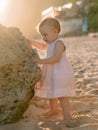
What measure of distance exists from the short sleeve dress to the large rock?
0.31 meters

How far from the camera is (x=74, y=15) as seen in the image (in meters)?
32.2

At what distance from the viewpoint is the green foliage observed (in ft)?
105

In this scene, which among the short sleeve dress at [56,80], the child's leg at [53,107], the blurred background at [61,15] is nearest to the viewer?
the short sleeve dress at [56,80]

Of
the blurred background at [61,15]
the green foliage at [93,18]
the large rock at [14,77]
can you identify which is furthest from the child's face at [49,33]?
the green foliage at [93,18]

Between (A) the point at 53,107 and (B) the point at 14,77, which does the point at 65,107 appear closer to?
(A) the point at 53,107

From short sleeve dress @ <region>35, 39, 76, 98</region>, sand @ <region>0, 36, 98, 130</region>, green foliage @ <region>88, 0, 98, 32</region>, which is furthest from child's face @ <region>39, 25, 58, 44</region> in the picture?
green foliage @ <region>88, 0, 98, 32</region>

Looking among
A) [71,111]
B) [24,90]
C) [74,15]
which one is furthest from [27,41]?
[74,15]

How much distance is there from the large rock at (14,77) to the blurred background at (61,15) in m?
24.2

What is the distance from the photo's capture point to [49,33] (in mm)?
4676

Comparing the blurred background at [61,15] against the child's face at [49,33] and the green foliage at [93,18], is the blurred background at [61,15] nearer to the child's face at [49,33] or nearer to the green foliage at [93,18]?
the green foliage at [93,18]

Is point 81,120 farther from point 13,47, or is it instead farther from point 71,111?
point 13,47

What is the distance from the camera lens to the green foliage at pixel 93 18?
31.9m

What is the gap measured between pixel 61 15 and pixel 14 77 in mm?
27451

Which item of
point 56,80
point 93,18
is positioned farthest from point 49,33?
point 93,18
